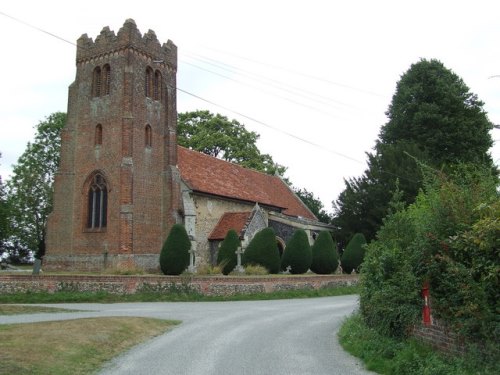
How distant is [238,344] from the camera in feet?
36.5

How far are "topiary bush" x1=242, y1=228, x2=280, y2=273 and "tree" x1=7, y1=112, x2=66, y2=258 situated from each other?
91.4ft

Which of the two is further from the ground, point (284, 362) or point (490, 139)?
point (490, 139)

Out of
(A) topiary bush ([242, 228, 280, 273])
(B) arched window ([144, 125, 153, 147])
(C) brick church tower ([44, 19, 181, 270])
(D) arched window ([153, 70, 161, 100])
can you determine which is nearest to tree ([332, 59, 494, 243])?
(A) topiary bush ([242, 228, 280, 273])

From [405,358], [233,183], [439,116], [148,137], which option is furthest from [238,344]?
[439,116]

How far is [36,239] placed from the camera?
48844 millimetres

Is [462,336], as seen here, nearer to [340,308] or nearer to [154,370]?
[154,370]

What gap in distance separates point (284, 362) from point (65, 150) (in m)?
25.1

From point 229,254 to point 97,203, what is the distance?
27.6 ft

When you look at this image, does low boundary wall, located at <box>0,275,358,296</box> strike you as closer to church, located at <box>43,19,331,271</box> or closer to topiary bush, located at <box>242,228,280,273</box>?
topiary bush, located at <box>242,228,280,273</box>

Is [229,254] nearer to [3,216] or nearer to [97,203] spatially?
[97,203]

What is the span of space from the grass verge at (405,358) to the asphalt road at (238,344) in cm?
30

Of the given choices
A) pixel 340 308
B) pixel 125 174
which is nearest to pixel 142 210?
pixel 125 174

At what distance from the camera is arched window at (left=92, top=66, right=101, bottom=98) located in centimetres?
3031

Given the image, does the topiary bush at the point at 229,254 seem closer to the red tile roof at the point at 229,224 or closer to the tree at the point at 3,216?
the red tile roof at the point at 229,224
